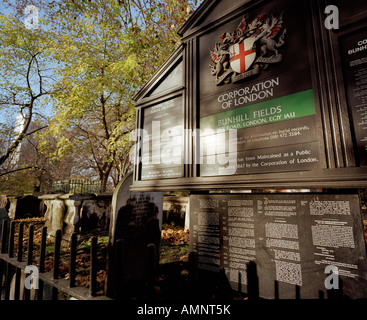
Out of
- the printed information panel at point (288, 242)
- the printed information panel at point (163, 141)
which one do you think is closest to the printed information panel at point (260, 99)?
the printed information panel at point (163, 141)

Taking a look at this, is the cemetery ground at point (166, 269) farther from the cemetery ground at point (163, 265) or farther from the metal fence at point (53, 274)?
the metal fence at point (53, 274)

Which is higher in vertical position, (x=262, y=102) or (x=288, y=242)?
(x=262, y=102)

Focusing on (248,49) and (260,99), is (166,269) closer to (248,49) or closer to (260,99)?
(260,99)

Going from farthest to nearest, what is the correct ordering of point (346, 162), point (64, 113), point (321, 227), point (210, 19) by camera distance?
1. point (64, 113)
2. point (210, 19)
3. point (321, 227)
4. point (346, 162)

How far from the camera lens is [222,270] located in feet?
8.36

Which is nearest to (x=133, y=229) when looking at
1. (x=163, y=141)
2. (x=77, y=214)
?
(x=163, y=141)

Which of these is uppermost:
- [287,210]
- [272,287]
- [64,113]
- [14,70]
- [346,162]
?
[14,70]

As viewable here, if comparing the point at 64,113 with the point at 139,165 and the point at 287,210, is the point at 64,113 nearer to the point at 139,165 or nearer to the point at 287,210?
the point at 139,165

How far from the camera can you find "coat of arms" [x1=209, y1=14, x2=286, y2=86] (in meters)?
2.17

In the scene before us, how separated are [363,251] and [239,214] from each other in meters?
1.16

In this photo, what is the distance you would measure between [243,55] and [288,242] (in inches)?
85.0

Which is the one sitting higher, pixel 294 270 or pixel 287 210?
pixel 287 210

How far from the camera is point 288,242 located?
7.03ft
